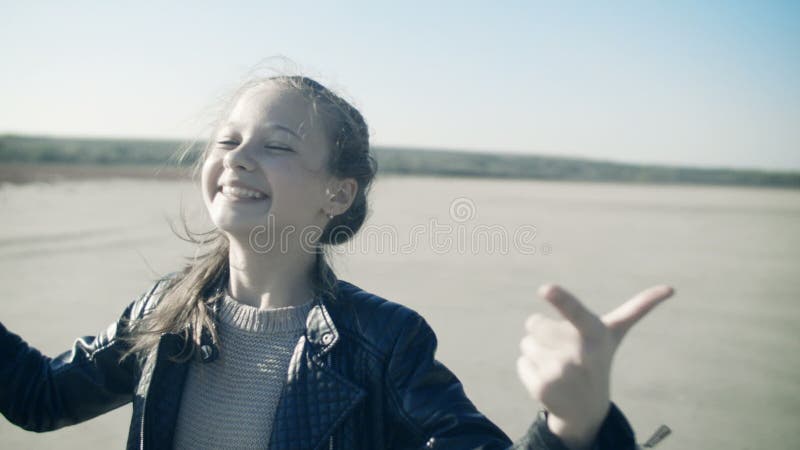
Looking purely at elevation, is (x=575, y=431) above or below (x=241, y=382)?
above

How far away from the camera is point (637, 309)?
1081 millimetres

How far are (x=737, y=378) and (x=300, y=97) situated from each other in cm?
398

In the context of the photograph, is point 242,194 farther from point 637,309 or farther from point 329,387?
point 637,309

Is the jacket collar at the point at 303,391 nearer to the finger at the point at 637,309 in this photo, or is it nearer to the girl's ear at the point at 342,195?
the girl's ear at the point at 342,195

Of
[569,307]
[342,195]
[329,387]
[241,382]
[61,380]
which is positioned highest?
[569,307]

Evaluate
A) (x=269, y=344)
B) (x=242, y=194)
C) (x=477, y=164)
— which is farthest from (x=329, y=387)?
(x=477, y=164)

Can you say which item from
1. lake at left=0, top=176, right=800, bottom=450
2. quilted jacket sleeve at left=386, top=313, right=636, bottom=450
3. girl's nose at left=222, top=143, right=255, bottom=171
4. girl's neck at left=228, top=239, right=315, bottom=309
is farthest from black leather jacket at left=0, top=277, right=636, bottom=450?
lake at left=0, top=176, right=800, bottom=450

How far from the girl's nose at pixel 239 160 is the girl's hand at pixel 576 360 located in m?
0.99

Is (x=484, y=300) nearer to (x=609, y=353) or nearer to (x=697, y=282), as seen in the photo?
(x=697, y=282)

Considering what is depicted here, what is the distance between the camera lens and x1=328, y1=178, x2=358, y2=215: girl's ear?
196cm

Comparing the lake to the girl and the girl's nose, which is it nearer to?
the girl

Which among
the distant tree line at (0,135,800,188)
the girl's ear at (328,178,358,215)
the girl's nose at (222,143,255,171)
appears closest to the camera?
the girl's nose at (222,143,255,171)

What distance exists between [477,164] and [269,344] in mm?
57992

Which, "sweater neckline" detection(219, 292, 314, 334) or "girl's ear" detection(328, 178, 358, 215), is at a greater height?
"girl's ear" detection(328, 178, 358, 215)
